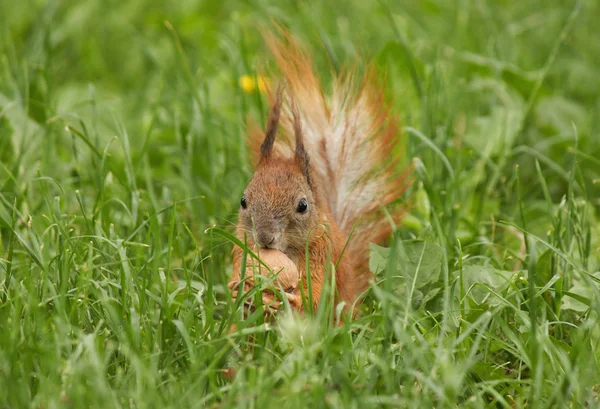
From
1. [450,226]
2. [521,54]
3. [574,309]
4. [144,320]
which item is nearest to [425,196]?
[450,226]

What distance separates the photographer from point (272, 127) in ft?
8.63

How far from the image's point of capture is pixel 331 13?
471 centimetres

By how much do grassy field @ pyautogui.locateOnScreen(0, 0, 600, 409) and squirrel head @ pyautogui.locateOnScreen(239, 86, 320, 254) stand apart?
6.4 inches

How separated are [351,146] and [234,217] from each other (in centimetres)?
48

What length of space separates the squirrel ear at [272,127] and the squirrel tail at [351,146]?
195 millimetres

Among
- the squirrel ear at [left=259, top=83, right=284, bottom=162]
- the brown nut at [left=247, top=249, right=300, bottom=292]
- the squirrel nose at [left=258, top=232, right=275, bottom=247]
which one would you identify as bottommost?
the brown nut at [left=247, top=249, right=300, bottom=292]

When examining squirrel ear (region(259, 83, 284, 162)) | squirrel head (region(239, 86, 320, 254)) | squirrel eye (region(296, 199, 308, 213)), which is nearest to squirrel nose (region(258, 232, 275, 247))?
squirrel head (region(239, 86, 320, 254))

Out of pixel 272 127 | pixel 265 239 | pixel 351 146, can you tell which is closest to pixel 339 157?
pixel 351 146

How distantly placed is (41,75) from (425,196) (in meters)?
1.74

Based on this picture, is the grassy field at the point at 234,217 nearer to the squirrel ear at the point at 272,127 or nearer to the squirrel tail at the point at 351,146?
the squirrel tail at the point at 351,146

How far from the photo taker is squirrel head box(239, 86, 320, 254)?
8.20ft

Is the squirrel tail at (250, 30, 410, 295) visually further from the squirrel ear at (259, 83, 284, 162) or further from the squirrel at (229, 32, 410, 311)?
the squirrel ear at (259, 83, 284, 162)

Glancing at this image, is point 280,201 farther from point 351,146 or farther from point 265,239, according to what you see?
point 351,146

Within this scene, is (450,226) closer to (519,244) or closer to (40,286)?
(519,244)
